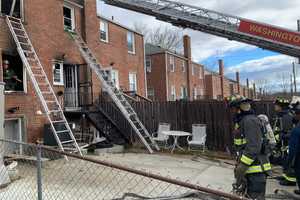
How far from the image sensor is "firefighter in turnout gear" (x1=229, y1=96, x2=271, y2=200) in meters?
4.70

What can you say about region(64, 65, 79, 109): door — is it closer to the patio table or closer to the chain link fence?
the patio table

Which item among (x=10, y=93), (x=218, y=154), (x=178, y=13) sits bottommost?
(x=218, y=154)

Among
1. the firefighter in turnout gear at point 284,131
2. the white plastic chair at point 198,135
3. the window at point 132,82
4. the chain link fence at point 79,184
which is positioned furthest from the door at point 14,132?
the window at point 132,82

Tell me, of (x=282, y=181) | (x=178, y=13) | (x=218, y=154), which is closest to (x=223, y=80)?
(x=178, y=13)

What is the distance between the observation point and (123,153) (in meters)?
13.7

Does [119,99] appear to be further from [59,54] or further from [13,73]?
[13,73]

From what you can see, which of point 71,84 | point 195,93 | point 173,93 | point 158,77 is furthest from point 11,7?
point 195,93

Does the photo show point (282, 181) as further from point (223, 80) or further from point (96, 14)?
point (223, 80)

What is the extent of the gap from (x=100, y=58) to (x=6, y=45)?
6751mm

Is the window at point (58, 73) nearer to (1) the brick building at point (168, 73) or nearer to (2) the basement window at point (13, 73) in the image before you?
(2) the basement window at point (13, 73)

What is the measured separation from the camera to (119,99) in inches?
619

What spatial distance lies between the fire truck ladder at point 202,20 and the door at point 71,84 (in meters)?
5.28

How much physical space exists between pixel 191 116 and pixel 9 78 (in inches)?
297

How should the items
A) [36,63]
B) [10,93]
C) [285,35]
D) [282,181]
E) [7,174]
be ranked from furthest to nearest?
[285,35] → [36,63] → [10,93] → [282,181] → [7,174]
